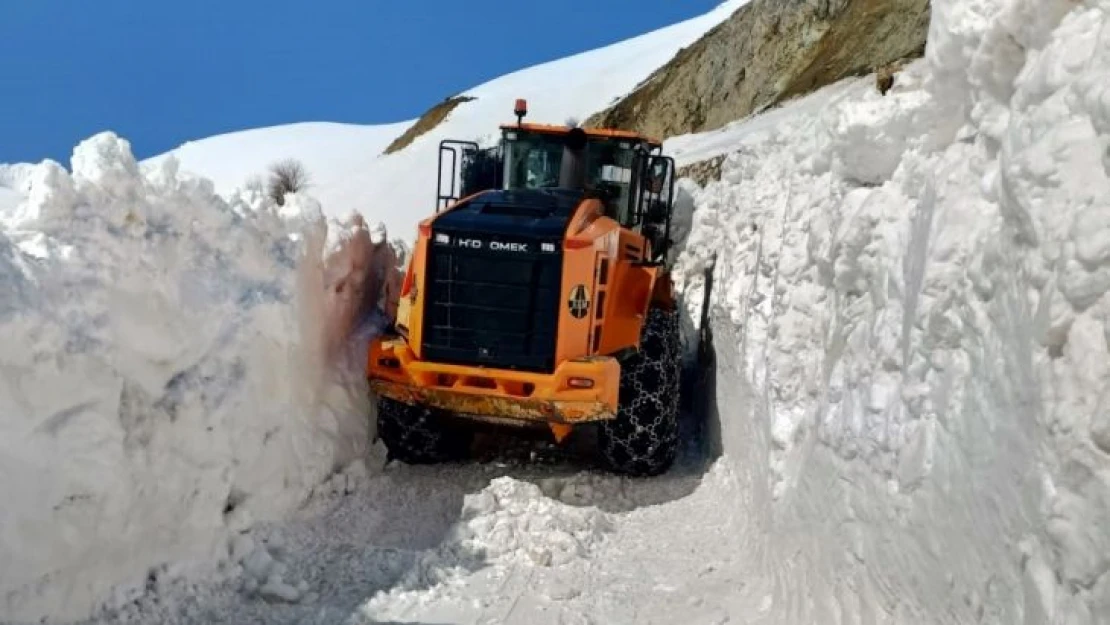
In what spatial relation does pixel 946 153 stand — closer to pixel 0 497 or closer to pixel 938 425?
pixel 938 425

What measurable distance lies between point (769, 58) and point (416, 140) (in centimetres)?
1930

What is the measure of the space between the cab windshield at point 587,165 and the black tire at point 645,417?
59.4 inches

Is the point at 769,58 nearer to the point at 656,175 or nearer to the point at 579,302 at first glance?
the point at 656,175

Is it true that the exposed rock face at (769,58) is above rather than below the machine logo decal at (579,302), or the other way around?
above

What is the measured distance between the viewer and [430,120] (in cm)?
5238

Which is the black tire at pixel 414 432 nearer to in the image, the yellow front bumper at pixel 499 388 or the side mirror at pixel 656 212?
the yellow front bumper at pixel 499 388

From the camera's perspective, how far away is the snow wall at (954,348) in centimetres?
275

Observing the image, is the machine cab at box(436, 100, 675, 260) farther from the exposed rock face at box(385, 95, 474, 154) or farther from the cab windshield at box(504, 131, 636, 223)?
the exposed rock face at box(385, 95, 474, 154)

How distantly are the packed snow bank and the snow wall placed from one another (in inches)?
123

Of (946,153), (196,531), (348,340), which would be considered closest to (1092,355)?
(946,153)

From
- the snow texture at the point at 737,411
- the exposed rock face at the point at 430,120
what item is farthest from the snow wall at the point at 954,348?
the exposed rock face at the point at 430,120

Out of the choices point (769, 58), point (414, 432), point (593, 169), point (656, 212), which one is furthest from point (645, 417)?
point (769, 58)

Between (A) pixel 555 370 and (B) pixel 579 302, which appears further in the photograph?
(B) pixel 579 302

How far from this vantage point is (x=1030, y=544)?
9.37 ft
